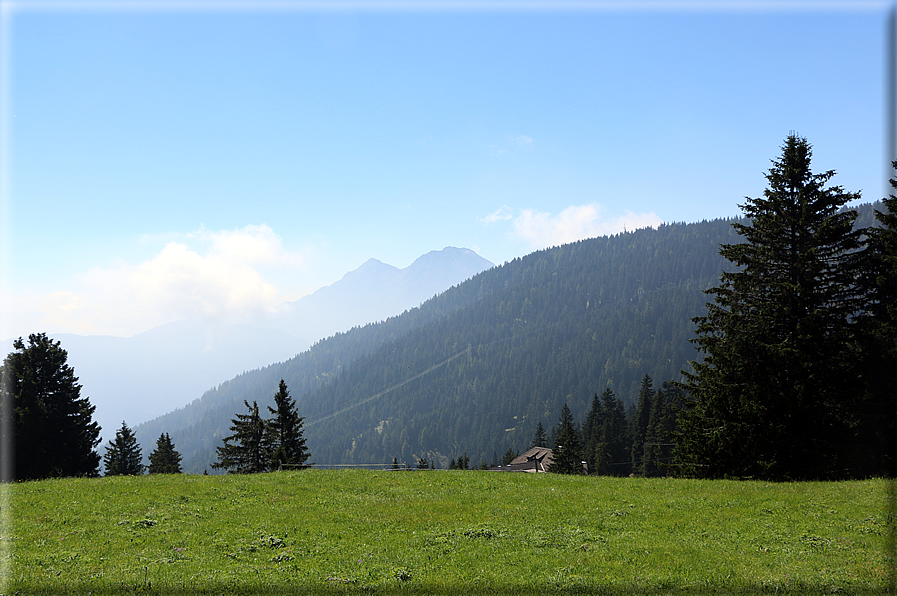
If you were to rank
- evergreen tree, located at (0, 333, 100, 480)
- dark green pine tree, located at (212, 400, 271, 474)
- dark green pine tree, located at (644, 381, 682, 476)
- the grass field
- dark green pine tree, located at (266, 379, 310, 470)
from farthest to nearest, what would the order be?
dark green pine tree, located at (644, 381, 682, 476), dark green pine tree, located at (266, 379, 310, 470), dark green pine tree, located at (212, 400, 271, 474), evergreen tree, located at (0, 333, 100, 480), the grass field

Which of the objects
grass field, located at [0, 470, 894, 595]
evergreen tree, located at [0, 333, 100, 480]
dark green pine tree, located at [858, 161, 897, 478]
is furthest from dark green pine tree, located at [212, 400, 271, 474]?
dark green pine tree, located at [858, 161, 897, 478]

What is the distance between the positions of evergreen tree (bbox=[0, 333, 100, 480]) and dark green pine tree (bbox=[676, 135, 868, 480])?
55189 millimetres

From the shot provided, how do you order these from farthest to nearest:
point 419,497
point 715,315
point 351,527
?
point 715,315, point 419,497, point 351,527

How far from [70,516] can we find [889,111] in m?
27.4

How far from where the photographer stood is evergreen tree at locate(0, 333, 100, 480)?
47594 millimetres

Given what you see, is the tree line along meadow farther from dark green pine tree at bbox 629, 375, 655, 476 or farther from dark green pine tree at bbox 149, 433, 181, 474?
dark green pine tree at bbox 149, 433, 181, 474

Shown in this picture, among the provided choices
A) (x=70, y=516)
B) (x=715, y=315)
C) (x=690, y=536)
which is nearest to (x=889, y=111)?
(x=690, y=536)

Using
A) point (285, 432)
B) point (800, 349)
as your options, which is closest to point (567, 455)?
point (285, 432)

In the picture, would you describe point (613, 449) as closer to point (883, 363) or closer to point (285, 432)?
point (285, 432)

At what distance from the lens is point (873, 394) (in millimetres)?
27188

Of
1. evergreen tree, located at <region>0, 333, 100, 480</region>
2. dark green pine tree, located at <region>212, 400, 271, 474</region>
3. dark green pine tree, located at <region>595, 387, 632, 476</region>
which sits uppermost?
evergreen tree, located at <region>0, 333, 100, 480</region>

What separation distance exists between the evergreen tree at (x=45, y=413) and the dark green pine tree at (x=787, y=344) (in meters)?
55.2

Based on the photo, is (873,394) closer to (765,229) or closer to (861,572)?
(765,229)

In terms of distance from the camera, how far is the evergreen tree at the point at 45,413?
156 feet
